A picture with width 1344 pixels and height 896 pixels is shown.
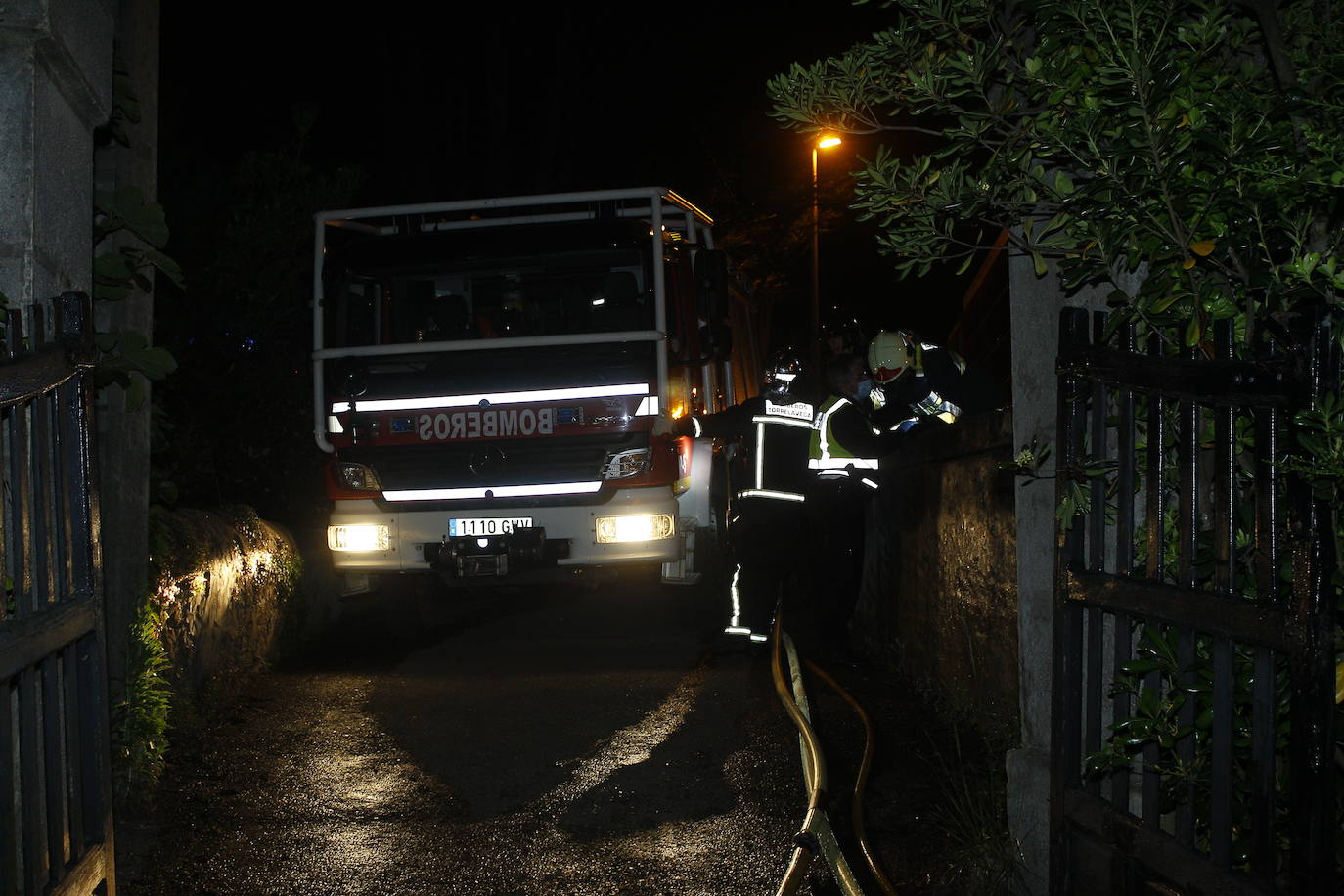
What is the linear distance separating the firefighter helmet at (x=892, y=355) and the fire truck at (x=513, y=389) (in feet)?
4.34

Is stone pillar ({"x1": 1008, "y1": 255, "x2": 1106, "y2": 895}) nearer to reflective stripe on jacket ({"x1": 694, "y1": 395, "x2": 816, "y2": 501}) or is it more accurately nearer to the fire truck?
reflective stripe on jacket ({"x1": 694, "y1": 395, "x2": 816, "y2": 501})

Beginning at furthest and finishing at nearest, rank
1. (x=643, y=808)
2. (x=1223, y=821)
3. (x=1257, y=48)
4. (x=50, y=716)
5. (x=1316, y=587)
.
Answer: (x=643, y=808), (x=1257, y=48), (x=50, y=716), (x=1223, y=821), (x=1316, y=587)

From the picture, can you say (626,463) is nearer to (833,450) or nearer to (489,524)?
(489,524)

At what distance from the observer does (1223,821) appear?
2805 mm

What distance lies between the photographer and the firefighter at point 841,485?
8000 millimetres

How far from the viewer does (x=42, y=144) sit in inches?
150

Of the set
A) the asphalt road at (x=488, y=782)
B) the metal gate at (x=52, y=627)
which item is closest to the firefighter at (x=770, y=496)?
the asphalt road at (x=488, y=782)

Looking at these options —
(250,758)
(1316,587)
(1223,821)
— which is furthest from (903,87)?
(250,758)

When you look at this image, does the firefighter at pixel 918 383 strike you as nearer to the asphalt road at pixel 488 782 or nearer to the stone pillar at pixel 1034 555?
the asphalt road at pixel 488 782

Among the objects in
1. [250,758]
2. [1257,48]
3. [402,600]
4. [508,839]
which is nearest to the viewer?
[1257,48]

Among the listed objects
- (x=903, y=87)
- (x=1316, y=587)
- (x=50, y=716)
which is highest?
(x=903, y=87)

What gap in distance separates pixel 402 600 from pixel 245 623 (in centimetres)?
214

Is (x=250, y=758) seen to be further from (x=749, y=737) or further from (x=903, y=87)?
(x=903, y=87)

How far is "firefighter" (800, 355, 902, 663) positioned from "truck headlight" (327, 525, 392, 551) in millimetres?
2813
